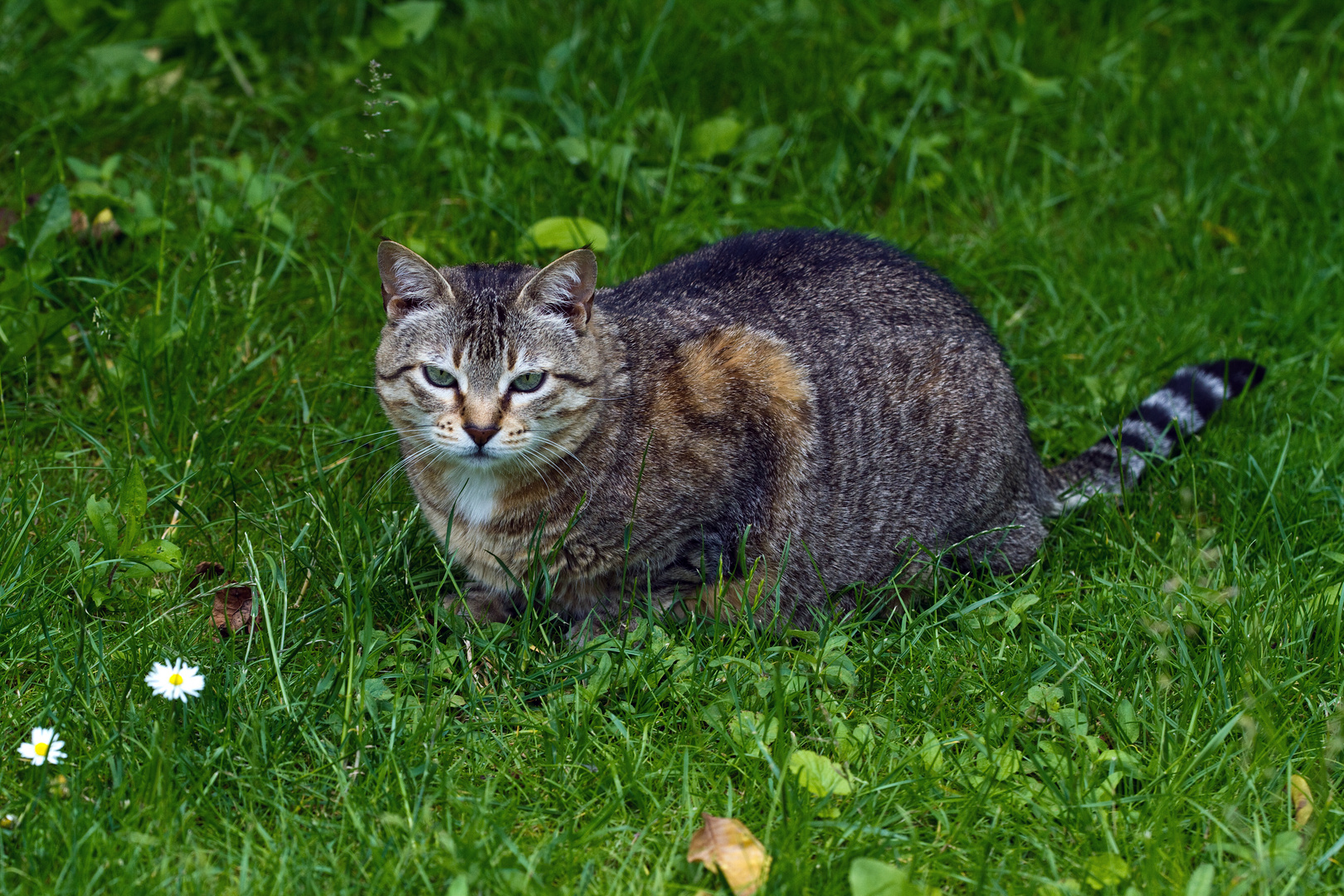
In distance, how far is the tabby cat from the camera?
327cm

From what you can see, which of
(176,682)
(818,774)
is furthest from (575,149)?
(818,774)

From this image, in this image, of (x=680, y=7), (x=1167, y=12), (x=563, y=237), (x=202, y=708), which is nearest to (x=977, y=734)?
(x=202, y=708)

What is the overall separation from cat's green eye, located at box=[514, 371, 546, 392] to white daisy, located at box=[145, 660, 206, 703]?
104cm

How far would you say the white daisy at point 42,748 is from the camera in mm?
2609

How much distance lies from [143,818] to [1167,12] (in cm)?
548

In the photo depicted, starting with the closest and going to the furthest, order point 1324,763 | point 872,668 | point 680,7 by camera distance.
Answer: point 1324,763, point 872,668, point 680,7

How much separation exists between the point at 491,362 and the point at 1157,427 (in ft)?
7.31

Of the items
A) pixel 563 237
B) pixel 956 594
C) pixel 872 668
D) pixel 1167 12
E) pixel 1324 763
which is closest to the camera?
pixel 1324 763

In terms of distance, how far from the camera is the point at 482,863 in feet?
8.20

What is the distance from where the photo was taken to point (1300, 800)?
284 centimetres

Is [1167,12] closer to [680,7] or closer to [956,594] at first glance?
[680,7]

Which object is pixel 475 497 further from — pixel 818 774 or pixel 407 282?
pixel 818 774

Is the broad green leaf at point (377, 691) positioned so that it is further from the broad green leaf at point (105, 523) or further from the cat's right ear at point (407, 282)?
the cat's right ear at point (407, 282)

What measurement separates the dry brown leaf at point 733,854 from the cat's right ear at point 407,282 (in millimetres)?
1511
